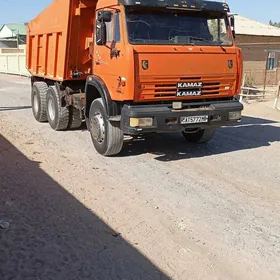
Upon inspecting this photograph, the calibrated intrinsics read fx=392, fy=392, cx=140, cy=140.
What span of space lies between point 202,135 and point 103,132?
2127 mm

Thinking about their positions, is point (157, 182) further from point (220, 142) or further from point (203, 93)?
point (220, 142)

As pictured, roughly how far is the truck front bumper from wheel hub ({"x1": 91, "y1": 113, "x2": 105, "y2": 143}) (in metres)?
0.76

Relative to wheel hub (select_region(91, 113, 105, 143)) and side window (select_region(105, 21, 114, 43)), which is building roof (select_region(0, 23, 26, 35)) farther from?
side window (select_region(105, 21, 114, 43))

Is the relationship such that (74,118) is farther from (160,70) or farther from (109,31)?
(160,70)

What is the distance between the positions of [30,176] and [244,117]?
7.81m

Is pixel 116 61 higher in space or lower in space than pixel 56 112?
higher

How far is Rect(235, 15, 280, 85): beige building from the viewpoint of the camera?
23.1 meters

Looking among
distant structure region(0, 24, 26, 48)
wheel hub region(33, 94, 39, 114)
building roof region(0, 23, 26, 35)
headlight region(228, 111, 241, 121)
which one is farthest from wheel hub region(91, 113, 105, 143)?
building roof region(0, 23, 26, 35)

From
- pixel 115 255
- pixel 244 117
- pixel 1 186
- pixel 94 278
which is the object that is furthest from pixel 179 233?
pixel 244 117

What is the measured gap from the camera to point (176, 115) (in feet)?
21.0

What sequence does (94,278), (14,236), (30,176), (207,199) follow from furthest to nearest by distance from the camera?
(30,176), (207,199), (14,236), (94,278)

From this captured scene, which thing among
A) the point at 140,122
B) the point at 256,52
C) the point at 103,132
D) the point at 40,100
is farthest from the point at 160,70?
the point at 256,52

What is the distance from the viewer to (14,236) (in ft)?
13.0

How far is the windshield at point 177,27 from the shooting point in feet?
20.6
